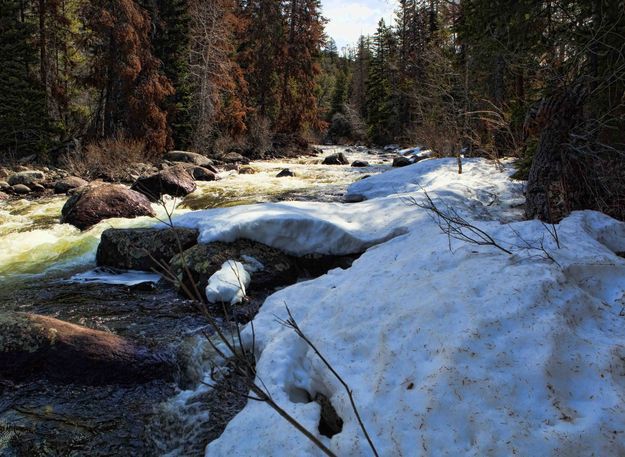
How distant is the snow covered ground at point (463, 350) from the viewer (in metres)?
2.14

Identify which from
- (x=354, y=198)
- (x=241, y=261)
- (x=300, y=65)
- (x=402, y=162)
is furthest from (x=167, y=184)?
(x=300, y=65)

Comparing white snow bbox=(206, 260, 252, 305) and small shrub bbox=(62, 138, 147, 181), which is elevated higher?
small shrub bbox=(62, 138, 147, 181)

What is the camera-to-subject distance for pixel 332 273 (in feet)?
16.7

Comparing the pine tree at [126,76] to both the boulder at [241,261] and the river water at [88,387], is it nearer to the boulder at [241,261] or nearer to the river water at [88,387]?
the river water at [88,387]

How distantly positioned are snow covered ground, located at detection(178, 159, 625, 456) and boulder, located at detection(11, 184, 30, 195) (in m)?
11.3

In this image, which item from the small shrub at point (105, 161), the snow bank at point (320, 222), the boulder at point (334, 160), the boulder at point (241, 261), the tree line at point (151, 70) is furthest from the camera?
the boulder at point (334, 160)

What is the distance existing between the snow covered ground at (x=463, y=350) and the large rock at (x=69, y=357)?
994 mm

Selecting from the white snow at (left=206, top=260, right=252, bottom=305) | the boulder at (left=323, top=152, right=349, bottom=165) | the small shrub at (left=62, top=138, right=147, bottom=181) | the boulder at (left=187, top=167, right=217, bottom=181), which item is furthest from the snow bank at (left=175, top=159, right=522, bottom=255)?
the boulder at (left=323, top=152, right=349, bottom=165)

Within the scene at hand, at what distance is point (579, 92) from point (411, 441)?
182 inches

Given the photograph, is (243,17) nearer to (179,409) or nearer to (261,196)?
→ (261,196)

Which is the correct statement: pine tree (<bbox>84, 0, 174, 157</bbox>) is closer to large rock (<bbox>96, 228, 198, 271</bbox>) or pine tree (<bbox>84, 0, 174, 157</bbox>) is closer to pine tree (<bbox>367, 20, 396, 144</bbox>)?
large rock (<bbox>96, 228, 198, 271</bbox>)

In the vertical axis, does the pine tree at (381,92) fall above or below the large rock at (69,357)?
above

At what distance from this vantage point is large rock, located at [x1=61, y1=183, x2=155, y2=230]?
8820 mm

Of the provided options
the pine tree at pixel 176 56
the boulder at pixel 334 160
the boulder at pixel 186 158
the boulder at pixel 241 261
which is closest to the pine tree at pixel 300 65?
the boulder at pixel 334 160
